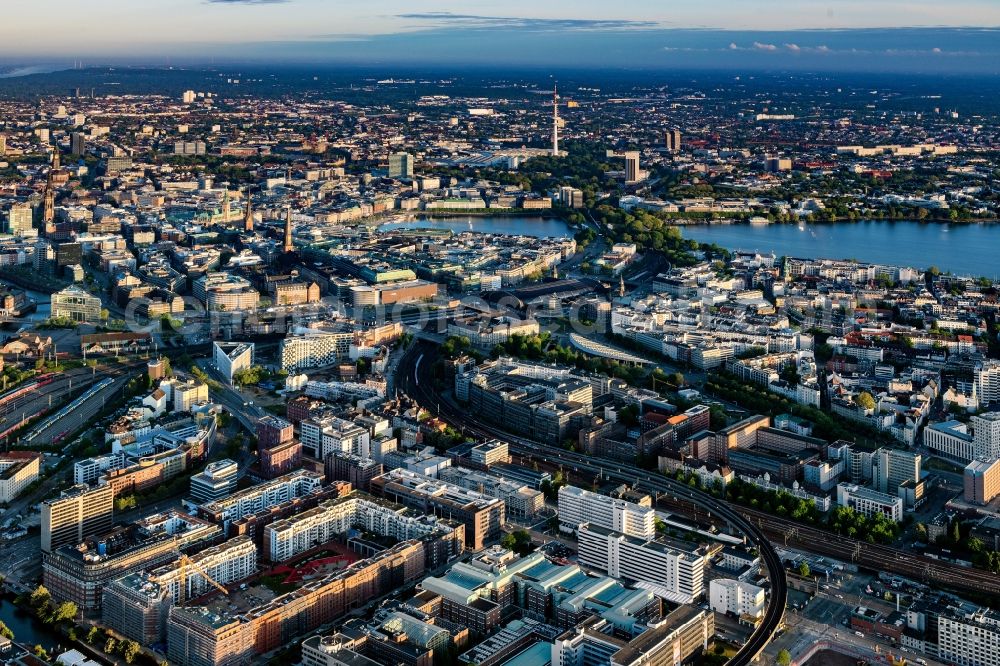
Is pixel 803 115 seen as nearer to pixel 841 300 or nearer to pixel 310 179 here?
pixel 310 179

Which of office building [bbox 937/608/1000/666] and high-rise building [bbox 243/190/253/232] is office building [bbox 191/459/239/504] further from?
high-rise building [bbox 243/190/253/232]

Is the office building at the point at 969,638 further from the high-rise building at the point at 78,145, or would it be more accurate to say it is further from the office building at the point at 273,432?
the high-rise building at the point at 78,145

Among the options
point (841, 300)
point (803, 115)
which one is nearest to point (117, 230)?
point (841, 300)

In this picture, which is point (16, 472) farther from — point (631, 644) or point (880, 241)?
point (880, 241)

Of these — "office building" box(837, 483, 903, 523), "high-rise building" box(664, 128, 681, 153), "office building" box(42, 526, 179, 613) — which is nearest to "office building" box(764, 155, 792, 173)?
"high-rise building" box(664, 128, 681, 153)

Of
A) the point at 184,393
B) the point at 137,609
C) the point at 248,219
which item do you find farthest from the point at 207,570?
the point at 248,219
